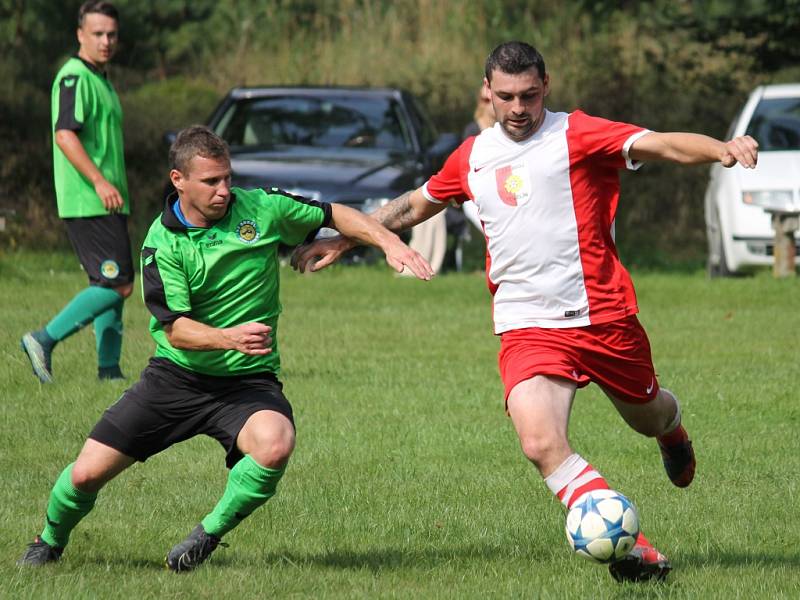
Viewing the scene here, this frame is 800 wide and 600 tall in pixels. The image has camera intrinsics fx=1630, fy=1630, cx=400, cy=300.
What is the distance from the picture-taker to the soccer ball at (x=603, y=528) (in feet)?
16.9

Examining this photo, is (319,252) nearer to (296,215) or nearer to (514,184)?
(296,215)

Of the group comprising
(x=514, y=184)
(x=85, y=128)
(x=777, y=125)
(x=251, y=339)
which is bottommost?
(x=777, y=125)

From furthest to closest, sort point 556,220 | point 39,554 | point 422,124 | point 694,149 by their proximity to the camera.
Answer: point 422,124, point 39,554, point 556,220, point 694,149

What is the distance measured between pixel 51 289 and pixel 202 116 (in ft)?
31.3

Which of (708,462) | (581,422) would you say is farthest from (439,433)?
(708,462)

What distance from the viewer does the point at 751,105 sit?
1608 cm

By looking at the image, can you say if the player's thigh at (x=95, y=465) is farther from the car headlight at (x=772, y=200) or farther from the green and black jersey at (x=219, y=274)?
the car headlight at (x=772, y=200)

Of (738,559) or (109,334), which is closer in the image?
(738,559)

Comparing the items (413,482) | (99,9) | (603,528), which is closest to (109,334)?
(99,9)

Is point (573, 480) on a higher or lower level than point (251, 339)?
lower

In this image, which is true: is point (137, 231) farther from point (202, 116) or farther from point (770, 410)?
point (770, 410)

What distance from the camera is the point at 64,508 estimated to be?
19.0ft

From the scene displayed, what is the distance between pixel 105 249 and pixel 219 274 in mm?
3963

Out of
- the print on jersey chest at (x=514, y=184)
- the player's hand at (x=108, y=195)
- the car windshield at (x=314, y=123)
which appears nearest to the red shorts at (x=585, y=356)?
A: the print on jersey chest at (x=514, y=184)
